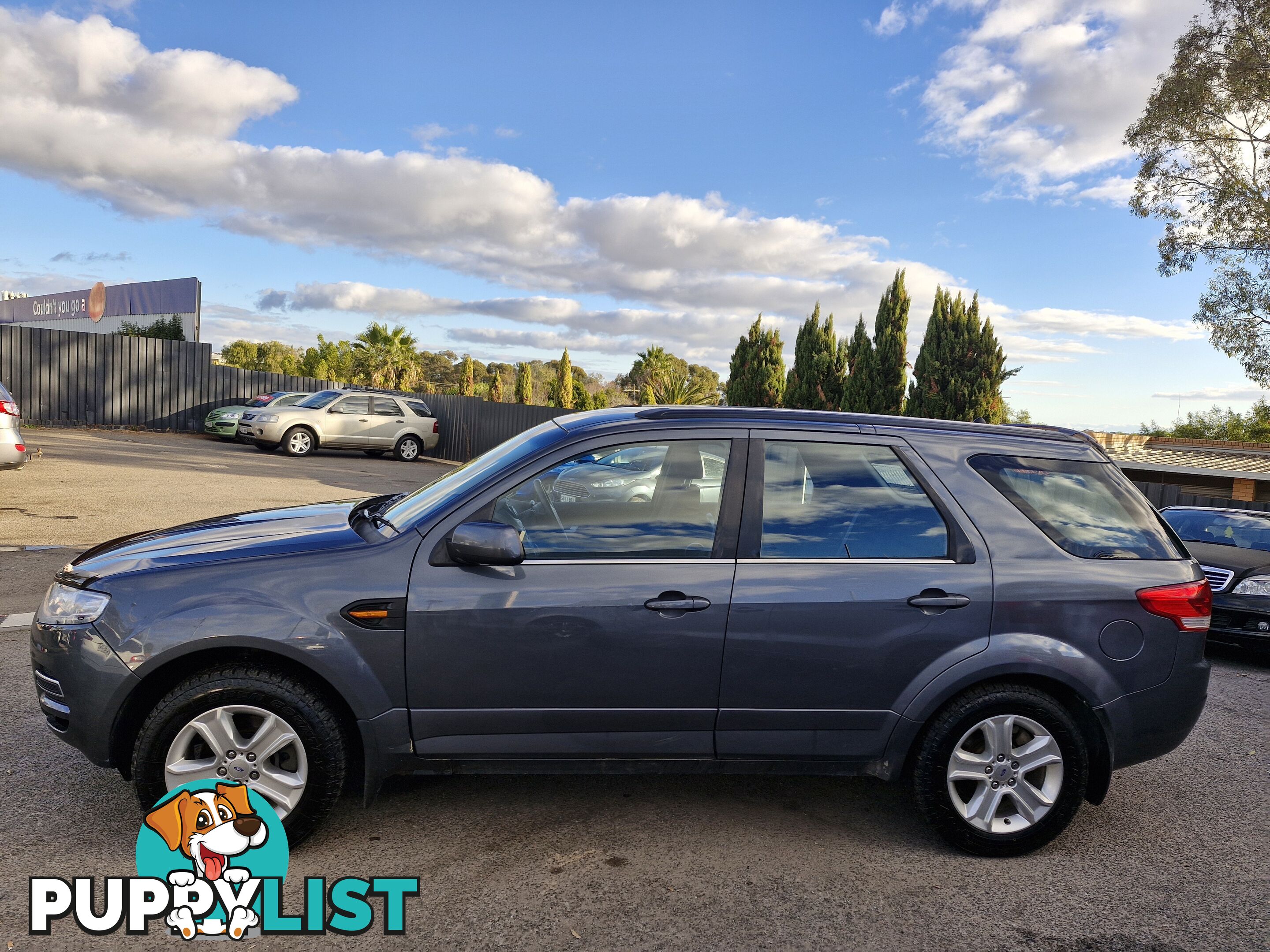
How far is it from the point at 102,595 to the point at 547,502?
162 cm

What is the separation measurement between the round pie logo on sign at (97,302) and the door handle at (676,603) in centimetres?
4977

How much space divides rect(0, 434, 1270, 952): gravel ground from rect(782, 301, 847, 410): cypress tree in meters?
23.0

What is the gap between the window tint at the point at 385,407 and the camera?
22.0 m

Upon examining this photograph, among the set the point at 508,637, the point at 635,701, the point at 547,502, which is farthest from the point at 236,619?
the point at 635,701

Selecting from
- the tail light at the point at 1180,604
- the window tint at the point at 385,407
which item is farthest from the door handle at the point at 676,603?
the window tint at the point at 385,407

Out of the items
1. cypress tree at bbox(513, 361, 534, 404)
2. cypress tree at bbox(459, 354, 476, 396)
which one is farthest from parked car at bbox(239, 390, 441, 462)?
cypress tree at bbox(459, 354, 476, 396)

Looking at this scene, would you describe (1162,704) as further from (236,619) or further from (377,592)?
(236,619)

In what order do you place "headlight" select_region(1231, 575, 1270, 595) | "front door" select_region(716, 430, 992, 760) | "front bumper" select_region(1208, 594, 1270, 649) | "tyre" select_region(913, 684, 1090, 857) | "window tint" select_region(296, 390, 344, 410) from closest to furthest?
"front door" select_region(716, 430, 992, 760), "tyre" select_region(913, 684, 1090, 857), "front bumper" select_region(1208, 594, 1270, 649), "headlight" select_region(1231, 575, 1270, 595), "window tint" select_region(296, 390, 344, 410)

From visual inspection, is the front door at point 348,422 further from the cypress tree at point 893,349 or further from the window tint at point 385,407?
the cypress tree at point 893,349

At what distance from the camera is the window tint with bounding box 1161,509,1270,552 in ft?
27.4

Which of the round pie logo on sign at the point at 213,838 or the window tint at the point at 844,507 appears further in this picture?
the window tint at the point at 844,507

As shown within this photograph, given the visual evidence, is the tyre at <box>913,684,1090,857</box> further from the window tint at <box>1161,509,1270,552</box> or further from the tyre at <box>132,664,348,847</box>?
the window tint at <box>1161,509,1270,552</box>

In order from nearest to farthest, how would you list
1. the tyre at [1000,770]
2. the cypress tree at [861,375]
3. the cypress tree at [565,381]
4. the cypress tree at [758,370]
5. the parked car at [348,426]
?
the tyre at [1000,770] → the parked car at [348,426] → the cypress tree at [861,375] → the cypress tree at [758,370] → the cypress tree at [565,381]

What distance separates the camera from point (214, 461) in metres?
17.4
